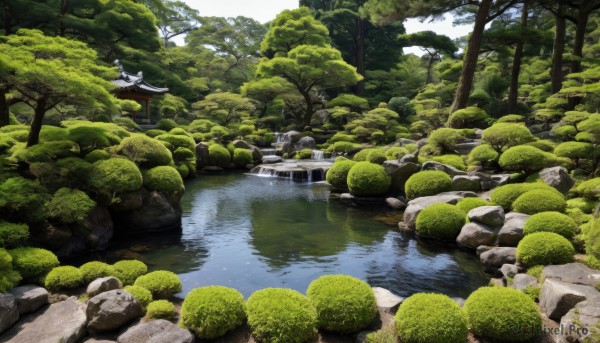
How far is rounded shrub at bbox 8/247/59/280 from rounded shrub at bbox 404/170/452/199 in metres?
11.6

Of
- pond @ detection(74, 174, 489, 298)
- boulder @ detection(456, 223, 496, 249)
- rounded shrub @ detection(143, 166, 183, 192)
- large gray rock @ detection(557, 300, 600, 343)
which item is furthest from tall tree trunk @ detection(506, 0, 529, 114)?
rounded shrub @ detection(143, 166, 183, 192)

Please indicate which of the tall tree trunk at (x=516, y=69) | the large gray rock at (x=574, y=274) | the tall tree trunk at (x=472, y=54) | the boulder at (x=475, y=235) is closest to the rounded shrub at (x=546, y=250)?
the large gray rock at (x=574, y=274)

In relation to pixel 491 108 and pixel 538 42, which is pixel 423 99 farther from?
pixel 538 42

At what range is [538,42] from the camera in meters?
21.0

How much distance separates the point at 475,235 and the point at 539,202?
200 centimetres

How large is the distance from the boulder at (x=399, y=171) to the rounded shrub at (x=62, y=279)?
12.4m

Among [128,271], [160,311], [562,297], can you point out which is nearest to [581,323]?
[562,297]

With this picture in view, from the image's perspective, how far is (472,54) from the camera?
2034cm

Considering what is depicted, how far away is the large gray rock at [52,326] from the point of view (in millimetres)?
5438

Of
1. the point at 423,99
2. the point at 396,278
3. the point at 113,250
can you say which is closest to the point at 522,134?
the point at 396,278

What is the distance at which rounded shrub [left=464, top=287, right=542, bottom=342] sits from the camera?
5250 mm

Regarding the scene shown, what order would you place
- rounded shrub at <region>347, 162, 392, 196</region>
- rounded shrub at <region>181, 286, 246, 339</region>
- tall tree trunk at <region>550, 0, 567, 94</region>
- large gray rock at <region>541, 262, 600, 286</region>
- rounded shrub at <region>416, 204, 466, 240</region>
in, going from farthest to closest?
tall tree trunk at <region>550, 0, 567, 94</region>
rounded shrub at <region>347, 162, 392, 196</region>
rounded shrub at <region>416, 204, 466, 240</region>
large gray rock at <region>541, 262, 600, 286</region>
rounded shrub at <region>181, 286, 246, 339</region>

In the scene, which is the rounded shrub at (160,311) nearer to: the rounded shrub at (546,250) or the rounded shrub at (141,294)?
the rounded shrub at (141,294)

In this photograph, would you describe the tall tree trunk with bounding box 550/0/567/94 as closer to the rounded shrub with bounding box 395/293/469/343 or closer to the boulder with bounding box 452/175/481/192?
the boulder with bounding box 452/175/481/192
